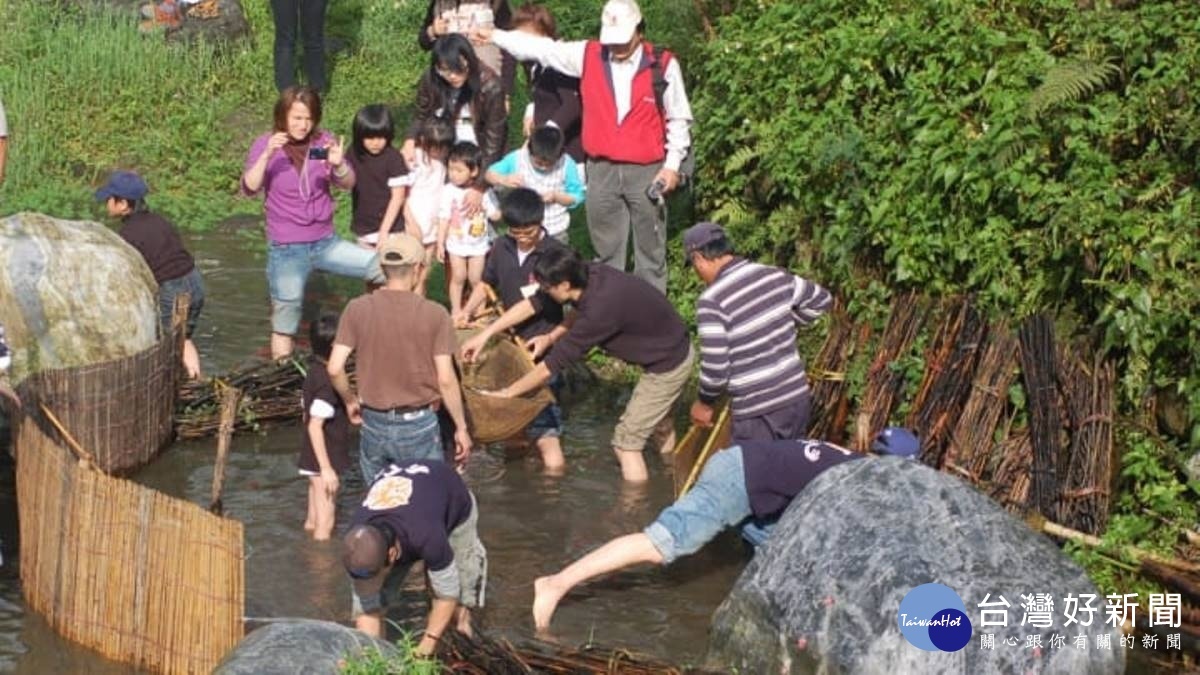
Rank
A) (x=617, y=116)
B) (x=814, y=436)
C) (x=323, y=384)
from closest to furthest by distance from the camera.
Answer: (x=323, y=384) → (x=814, y=436) → (x=617, y=116)

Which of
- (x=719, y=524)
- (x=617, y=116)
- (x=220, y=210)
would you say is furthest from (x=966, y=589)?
(x=220, y=210)

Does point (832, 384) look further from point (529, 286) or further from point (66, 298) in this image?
point (66, 298)

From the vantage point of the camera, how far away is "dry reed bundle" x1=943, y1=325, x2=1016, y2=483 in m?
10.2

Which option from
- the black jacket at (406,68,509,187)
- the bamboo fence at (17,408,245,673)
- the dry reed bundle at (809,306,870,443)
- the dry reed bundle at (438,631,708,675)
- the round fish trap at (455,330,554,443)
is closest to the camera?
the dry reed bundle at (438,631,708,675)

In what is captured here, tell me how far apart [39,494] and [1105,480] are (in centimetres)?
534

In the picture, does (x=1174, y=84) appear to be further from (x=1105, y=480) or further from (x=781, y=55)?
(x=781, y=55)

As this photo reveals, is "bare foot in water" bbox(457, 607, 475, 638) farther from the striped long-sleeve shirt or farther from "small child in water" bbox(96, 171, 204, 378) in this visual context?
"small child in water" bbox(96, 171, 204, 378)

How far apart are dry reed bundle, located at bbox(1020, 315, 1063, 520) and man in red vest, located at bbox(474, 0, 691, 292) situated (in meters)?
3.40

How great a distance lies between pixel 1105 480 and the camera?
9656mm

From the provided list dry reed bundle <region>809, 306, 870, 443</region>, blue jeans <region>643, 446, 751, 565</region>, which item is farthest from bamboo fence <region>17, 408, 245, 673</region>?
dry reed bundle <region>809, 306, 870, 443</region>

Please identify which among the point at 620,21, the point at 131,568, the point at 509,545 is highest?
the point at 620,21

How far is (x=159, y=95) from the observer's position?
1881cm

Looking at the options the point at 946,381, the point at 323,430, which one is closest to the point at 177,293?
the point at 323,430

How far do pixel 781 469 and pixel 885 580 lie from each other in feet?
3.73
